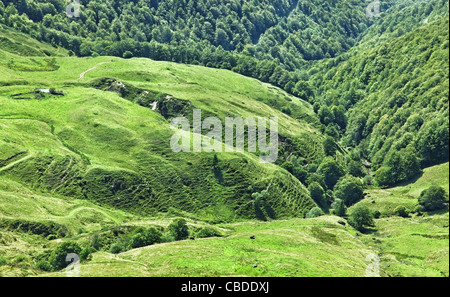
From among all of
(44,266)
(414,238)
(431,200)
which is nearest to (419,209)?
(431,200)

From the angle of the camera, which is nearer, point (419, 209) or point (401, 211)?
point (419, 209)

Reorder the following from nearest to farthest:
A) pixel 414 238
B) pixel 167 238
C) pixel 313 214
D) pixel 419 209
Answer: pixel 167 238
pixel 414 238
pixel 419 209
pixel 313 214

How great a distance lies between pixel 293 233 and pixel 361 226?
44198mm

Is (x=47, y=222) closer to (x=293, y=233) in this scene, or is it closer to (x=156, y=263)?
(x=156, y=263)

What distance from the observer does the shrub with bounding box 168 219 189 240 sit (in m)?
145

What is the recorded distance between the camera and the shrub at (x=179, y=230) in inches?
5701

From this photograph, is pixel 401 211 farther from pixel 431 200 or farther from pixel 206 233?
pixel 206 233

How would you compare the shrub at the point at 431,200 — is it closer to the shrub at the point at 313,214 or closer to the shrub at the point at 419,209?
the shrub at the point at 419,209

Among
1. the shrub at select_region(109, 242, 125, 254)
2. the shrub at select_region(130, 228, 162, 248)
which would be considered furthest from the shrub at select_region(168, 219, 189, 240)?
the shrub at select_region(109, 242, 125, 254)

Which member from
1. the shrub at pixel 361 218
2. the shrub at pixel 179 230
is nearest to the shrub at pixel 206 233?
the shrub at pixel 179 230

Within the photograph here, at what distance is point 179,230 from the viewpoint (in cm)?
14562

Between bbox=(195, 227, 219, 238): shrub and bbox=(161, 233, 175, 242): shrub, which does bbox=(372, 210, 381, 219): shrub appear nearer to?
bbox=(195, 227, 219, 238): shrub
